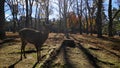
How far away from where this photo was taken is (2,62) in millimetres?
11211

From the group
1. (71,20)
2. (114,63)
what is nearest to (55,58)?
(114,63)

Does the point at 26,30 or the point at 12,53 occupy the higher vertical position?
the point at 26,30

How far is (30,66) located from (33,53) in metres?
3.67

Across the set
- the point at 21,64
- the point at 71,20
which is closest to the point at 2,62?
the point at 21,64

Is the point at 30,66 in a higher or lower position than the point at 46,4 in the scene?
lower

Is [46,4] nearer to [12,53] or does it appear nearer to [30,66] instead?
[12,53]

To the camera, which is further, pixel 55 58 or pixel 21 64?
pixel 55 58

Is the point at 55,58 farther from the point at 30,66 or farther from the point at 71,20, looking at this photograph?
the point at 71,20

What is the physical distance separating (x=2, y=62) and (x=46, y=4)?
5225 centimetres

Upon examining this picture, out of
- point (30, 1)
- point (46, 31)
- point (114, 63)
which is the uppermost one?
point (30, 1)

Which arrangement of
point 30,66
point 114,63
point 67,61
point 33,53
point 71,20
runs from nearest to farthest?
point 30,66
point 67,61
point 114,63
point 33,53
point 71,20

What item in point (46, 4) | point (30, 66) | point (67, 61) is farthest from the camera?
point (46, 4)

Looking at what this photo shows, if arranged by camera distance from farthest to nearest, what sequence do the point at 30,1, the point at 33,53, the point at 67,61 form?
1. the point at 30,1
2. the point at 33,53
3. the point at 67,61

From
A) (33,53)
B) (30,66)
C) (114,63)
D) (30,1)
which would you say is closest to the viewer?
(30,66)
